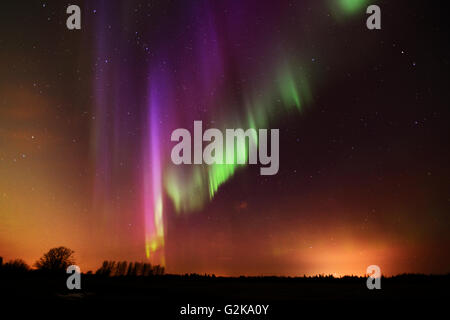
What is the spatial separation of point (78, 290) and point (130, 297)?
3.70m

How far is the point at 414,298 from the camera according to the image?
1535 centimetres

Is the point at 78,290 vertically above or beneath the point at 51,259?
above
